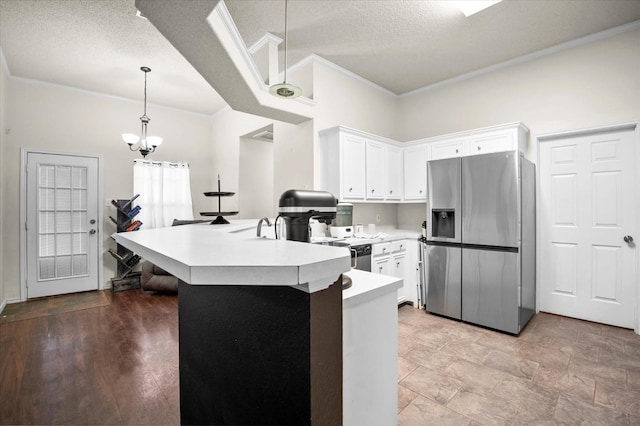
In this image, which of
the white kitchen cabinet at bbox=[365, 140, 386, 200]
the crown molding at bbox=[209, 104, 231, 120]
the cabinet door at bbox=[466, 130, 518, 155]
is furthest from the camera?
the crown molding at bbox=[209, 104, 231, 120]

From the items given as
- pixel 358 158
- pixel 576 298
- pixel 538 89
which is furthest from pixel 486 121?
pixel 576 298

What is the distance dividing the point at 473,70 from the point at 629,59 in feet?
4.98

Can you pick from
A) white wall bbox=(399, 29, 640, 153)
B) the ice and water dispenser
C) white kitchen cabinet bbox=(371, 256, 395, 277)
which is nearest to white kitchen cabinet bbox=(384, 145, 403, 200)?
white wall bbox=(399, 29, 640, 153)

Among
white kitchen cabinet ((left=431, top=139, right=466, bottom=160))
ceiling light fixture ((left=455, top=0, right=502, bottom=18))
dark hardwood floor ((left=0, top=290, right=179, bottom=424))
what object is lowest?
dark hardwood floor ((left=0, top=290, right=179, bottom=424))

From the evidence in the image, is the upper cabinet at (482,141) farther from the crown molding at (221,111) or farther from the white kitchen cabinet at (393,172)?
the crown molding at (221,111)

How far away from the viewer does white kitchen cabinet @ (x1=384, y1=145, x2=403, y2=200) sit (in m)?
4.18

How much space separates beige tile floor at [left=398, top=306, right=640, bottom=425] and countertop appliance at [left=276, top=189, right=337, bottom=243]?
1.36 meters

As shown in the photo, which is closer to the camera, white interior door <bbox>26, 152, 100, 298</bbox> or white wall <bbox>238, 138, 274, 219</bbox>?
white interior door <bbox>26, 152, 100, 298</bbox>

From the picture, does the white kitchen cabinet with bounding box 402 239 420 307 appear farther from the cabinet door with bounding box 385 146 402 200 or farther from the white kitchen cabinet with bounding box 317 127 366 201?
the white kitchen cabinet with bounding box 317 127 366 201

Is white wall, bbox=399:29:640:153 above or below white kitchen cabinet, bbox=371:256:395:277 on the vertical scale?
above

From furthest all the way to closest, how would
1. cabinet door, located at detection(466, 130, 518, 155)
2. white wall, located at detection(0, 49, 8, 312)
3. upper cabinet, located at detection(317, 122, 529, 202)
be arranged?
white wall, located at detection(0, 49, 8, 312), upper cabinet, located at detection(317, 122, 529, 202), cabinet door, located at detection(466, 130, 518, 155)

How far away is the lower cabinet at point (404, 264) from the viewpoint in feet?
11.9

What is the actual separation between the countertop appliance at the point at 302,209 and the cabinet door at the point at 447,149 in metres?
3.13

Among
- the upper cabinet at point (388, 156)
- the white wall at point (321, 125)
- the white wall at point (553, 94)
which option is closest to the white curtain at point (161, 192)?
the white wall at point (321, 125)
